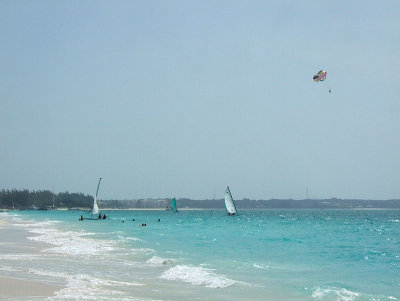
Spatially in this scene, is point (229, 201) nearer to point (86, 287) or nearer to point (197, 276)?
point (197, 276)

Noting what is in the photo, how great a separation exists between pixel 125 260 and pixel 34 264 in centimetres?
476

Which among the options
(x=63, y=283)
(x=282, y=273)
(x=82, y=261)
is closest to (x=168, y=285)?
(x=63, y=283)

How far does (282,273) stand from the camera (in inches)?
Result: 888

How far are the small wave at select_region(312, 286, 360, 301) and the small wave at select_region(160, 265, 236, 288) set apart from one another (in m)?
3.03

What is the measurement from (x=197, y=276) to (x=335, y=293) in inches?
212

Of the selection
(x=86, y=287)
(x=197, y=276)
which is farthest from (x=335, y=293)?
(x=86, y=287)

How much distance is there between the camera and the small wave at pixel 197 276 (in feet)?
61.9

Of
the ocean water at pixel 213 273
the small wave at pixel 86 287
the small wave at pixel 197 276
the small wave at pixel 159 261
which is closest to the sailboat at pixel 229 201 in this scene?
the ocean water at pixel 213 273

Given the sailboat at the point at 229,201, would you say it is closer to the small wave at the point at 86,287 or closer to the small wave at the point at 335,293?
the small wave at the point at 86,287

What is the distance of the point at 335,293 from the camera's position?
1775cm

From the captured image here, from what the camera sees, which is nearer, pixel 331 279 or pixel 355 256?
pixel 331 279

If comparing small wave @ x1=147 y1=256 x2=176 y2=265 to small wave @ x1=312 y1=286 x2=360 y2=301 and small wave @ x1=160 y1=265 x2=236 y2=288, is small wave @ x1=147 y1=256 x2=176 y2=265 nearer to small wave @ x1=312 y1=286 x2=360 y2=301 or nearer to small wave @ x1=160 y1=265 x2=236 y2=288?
small wave @ x1=160 y1=265 x2=236 y2=288

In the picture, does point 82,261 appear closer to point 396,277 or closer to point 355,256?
point 396,277

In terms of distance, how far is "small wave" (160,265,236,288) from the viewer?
61.9ft
